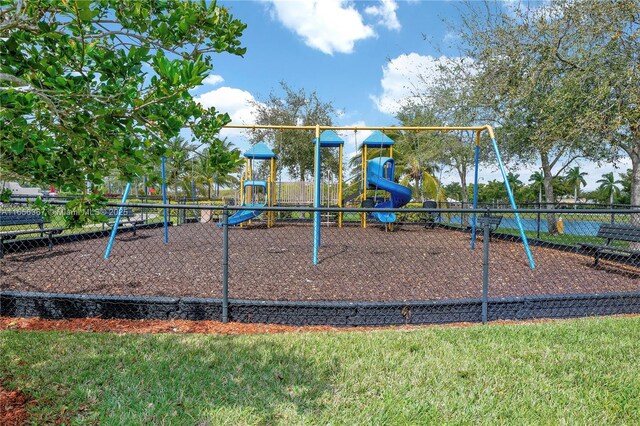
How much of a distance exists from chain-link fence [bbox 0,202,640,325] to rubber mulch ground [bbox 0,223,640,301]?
0.02 metres

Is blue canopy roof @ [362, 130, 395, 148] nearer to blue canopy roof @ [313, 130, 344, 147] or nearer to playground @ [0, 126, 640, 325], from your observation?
blue canopy roof @ [313, 130, 344, 147]

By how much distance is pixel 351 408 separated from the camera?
7.52ft

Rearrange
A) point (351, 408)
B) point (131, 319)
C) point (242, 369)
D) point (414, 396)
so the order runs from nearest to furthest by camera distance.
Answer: point (351, 408) → point (414, 396) → point (242, 369) → point (131, 319)

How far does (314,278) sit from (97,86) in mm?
4339

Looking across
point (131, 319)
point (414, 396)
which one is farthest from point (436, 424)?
point (131, 319)

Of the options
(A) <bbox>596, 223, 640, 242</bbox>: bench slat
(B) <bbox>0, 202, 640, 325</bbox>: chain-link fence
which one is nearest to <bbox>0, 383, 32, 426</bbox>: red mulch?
(B) <bbox>0, 202, 640, 325</bbox>: chain-link fence

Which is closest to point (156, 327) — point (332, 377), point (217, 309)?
point (217, 309)

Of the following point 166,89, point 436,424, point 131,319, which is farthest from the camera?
point 131,319

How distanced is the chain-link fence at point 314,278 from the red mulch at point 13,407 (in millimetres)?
1091

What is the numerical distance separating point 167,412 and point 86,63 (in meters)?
1.96

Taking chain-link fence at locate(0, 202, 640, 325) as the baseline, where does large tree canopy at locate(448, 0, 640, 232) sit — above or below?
above

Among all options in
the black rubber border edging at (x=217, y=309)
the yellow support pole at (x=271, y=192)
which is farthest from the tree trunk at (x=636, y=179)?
the yellow support pole at (x=271, y=192)

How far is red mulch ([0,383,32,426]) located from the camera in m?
2.05

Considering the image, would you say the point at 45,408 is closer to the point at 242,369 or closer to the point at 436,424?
the point at 242,369
